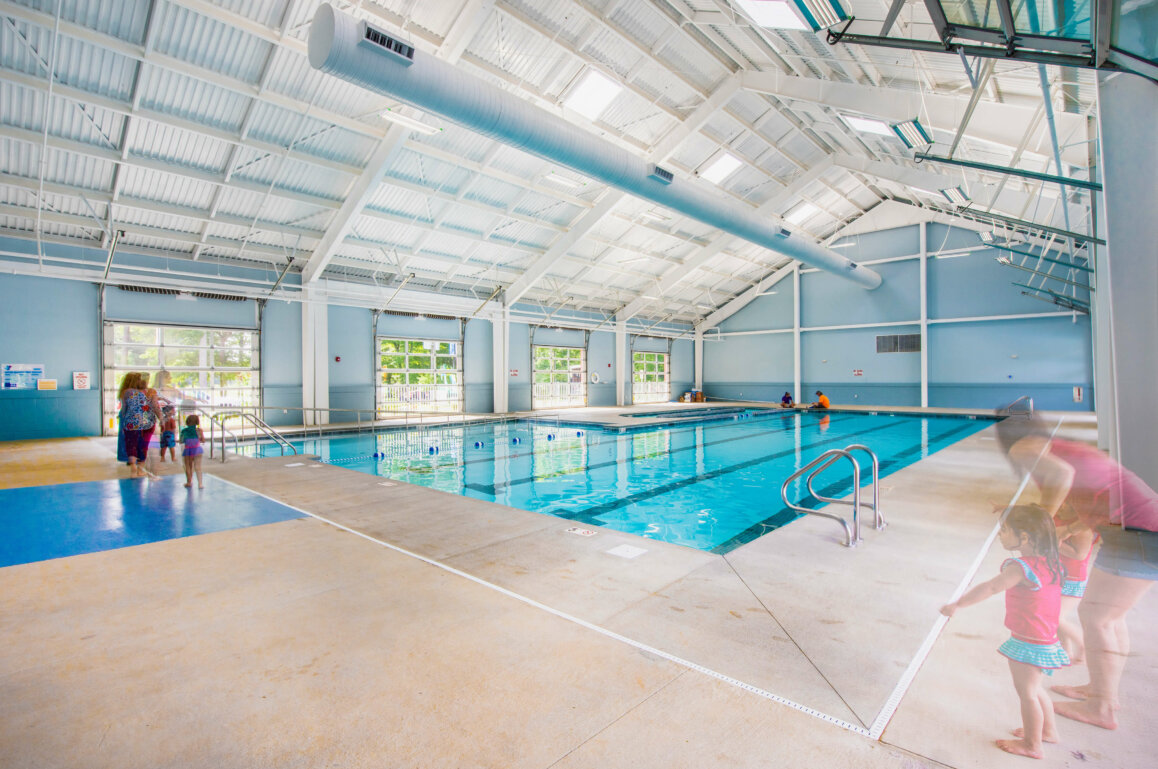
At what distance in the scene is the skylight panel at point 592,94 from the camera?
10884 mm

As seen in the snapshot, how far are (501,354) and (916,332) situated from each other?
54.7 feet

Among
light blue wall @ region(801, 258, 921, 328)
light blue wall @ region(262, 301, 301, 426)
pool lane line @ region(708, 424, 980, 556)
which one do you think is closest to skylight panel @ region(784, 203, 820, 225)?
light blue wall @ region(801, 258, 921, 328)

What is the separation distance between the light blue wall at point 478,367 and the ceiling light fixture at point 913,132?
46.6ft

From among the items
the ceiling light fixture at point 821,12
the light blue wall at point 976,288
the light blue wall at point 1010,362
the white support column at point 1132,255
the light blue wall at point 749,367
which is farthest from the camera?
the light blue wall at point 749,367

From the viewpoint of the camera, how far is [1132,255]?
4164 mm

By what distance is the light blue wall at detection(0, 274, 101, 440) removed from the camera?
37.4 ft

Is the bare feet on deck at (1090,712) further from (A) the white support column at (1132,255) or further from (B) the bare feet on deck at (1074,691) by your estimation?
(A) the white support column at (1132,255)

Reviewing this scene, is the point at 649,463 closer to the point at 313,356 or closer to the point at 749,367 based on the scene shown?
the point at 313,356

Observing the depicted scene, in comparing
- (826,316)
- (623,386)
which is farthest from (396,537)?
(826,316)

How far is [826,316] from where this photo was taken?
23078mm

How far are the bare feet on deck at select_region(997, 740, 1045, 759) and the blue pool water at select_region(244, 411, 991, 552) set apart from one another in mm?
3126

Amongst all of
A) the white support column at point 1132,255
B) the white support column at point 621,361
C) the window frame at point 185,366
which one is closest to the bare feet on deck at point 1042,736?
the white support column at point 1132,255

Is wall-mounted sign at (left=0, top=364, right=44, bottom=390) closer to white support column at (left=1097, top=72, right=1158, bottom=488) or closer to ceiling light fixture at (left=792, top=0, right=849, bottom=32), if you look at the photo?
ceiling light fixture at (left=792, top=0, right=849, bottom=32)

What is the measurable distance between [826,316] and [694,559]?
22.3 m
